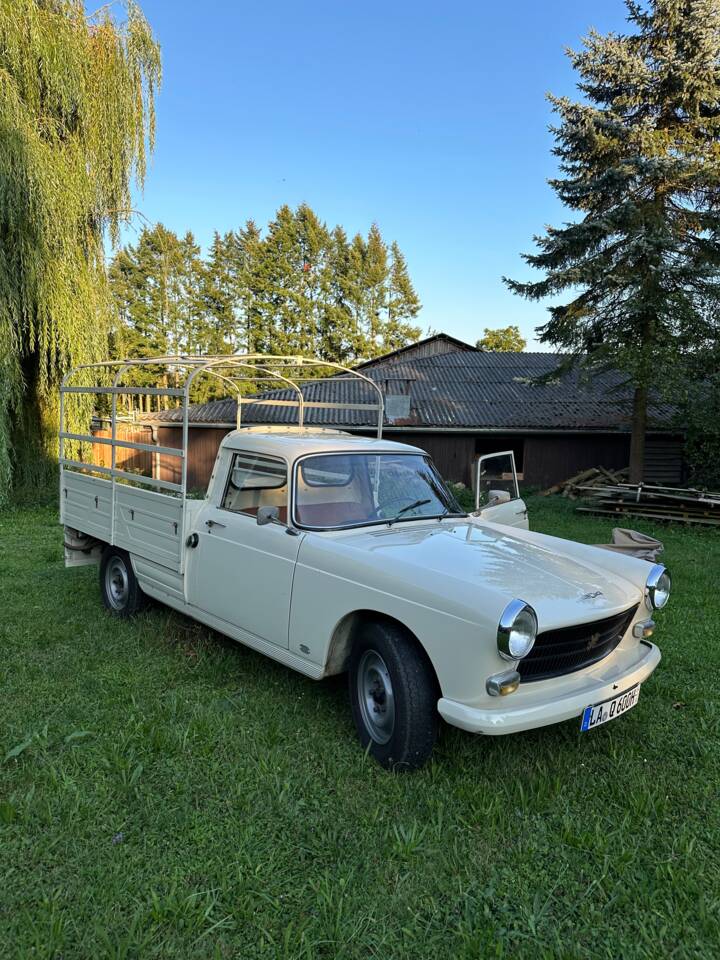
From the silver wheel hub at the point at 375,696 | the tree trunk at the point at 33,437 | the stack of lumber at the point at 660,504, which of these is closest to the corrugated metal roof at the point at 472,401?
the stack of lumber at the point at 660,504

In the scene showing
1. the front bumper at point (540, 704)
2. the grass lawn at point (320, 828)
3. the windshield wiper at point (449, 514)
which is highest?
the windshield wiper at point (449, 514)

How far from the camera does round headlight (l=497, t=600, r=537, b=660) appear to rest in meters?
2.82

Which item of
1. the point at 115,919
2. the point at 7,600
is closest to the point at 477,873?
the point at 115,919

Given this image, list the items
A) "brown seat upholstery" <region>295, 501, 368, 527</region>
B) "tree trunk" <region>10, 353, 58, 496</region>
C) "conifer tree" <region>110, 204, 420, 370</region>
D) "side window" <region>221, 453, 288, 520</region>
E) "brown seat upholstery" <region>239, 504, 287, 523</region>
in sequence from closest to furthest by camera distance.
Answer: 1. "brown seat upholstery" <region>295, 501, 368, 527</region>
2. "brown seat upholstery" <region>239, 504, 287, 523</region>
3. "side window" <region>221, 453, 288, 520</region>
4. "tree trunk" <region>10, 353, 58, 496</region>
5. "conifer tree" <region>110, 204, 420, 370</region>

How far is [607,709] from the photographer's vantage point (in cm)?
323

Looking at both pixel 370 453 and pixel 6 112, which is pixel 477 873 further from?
pixel 6 112

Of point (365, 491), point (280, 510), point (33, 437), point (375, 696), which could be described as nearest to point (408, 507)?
point (365, 491)

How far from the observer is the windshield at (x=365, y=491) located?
166 inches

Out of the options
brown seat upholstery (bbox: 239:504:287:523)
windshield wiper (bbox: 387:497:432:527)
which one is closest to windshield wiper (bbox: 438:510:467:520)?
windshield wiper (bbox: 387:497:432:527)

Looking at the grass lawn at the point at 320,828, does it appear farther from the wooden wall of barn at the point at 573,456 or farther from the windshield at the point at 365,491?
the wooden wall of barn at the point at 573,456

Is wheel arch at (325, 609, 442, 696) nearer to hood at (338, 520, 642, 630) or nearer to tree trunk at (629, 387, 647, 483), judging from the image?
hood at (338, 520, 642, 630)

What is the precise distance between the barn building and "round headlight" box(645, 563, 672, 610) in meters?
14.0

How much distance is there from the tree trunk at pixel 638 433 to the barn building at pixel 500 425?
2.47 meters

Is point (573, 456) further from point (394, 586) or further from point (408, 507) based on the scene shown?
point (394, 586)
